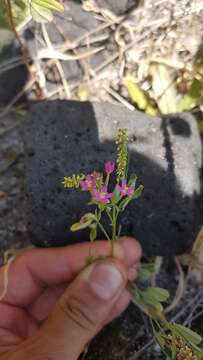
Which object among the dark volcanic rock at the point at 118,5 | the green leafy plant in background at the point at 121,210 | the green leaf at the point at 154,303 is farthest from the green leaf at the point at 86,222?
the dark volcanic rock at the point at 118,5

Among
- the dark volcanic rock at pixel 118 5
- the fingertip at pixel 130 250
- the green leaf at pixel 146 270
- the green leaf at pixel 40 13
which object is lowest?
the green leaf at pixel 146 270

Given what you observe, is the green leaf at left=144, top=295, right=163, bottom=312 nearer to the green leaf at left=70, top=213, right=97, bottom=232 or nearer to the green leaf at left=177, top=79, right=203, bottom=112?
the green leaf at left=70, top=213, right=97, bottom=232

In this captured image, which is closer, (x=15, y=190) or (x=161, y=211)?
(x=161, y=211)

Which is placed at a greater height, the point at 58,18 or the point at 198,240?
the point at 58,18

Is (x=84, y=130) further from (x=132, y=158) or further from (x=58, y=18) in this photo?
(x=58, y=18)

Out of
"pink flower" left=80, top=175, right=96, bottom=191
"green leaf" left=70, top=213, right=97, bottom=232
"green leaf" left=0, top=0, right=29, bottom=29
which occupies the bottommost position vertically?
"green leaf" left=70, top=213, right=97, bottom=232

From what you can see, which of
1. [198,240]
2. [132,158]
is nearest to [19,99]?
[132,158]

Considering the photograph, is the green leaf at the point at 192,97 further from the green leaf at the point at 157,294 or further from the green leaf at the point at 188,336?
the green leaf at the point at 188,336

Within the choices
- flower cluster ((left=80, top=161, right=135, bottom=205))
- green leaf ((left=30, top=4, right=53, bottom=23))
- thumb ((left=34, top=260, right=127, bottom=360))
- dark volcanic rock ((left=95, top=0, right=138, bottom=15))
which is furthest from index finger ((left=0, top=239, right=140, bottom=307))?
dark volcanic rock ((left=95, top=0, right=138, bottom=15))
